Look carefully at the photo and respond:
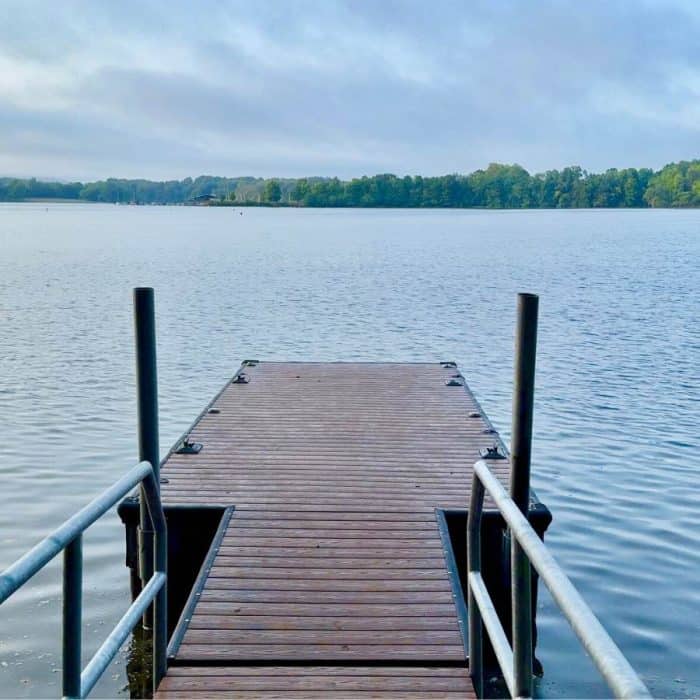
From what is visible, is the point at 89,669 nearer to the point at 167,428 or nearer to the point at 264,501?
the point at 264,501

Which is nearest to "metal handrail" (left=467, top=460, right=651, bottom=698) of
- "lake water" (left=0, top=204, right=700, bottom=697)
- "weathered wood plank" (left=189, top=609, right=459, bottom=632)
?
"weathered wood plank" (left=189, top=609, right=459, bottom=632)

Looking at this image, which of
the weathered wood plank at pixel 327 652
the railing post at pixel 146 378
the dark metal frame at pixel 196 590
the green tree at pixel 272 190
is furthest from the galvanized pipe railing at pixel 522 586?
the green tree at pixel 272 190

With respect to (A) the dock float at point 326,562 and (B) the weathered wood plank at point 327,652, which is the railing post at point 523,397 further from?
(B) the weathered wood plank at point 327,652

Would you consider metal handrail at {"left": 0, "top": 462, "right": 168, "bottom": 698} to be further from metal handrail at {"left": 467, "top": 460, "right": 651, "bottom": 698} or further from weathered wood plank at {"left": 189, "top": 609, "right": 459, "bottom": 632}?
metal handrail at {"left": 467, "top": 460, "right": 651, "bottom": 698}

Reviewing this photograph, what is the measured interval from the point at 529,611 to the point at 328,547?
111 inches

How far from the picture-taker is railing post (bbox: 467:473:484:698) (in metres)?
3.60

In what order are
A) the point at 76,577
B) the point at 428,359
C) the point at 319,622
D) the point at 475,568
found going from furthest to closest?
the point at 428,359 < the point at 319,622 < the point at 475,568 < the point at 76,577

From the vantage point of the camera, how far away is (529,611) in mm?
2547

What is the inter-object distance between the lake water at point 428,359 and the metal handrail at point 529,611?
190 centimetres

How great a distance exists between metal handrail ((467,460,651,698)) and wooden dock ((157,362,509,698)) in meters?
0.50

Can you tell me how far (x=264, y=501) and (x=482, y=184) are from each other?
142 metres

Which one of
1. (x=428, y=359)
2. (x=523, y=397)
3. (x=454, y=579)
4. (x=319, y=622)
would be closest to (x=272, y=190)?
(x=428, y=359)

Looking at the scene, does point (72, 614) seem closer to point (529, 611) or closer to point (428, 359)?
point (529, 611)

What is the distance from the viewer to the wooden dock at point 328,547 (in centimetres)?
400
